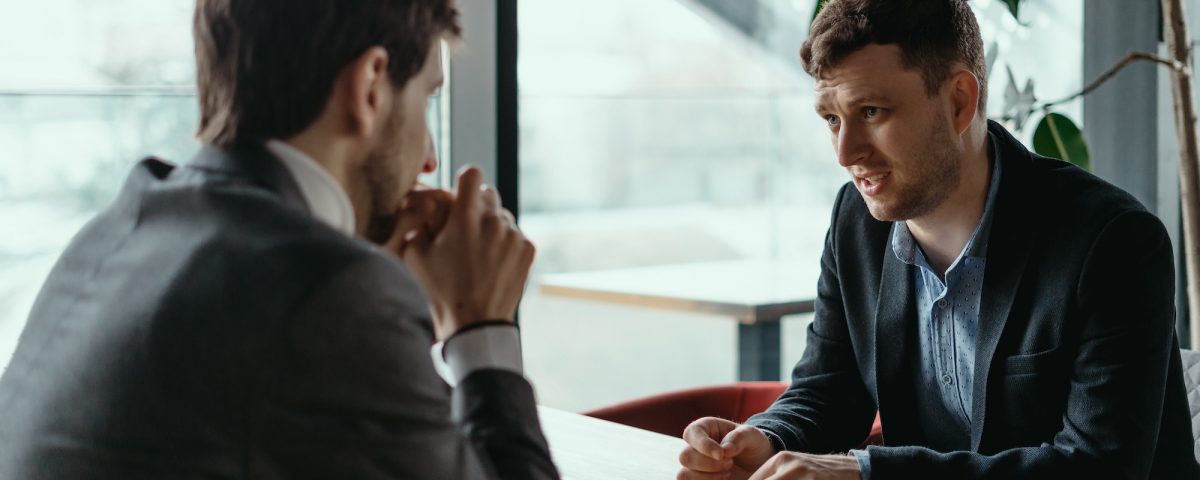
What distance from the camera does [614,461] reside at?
1692 mm

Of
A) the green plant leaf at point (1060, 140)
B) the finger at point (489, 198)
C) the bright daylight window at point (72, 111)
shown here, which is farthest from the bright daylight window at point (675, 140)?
the finger at point (489, 198)

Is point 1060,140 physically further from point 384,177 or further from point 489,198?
point 384,177

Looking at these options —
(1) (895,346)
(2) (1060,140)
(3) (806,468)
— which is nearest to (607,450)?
(3) (806,468)

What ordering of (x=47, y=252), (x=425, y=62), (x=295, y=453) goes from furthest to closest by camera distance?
(x=47, y=252)
(x=425, y=62)
(x=295, y=453)

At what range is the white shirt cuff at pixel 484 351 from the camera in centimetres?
108

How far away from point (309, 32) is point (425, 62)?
0.42ft

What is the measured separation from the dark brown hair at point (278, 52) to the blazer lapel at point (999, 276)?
3.32 ft

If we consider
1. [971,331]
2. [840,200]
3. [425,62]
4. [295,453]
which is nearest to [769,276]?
[840,200]

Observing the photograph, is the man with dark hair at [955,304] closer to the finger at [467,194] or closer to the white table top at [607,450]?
the white table top at [607,450]

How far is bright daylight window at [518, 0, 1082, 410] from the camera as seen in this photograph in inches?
141

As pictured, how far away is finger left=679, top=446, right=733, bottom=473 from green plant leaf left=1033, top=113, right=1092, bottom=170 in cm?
162

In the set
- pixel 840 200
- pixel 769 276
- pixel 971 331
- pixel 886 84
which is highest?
pixel 886 84

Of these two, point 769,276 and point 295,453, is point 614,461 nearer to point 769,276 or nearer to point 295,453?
point 295,453

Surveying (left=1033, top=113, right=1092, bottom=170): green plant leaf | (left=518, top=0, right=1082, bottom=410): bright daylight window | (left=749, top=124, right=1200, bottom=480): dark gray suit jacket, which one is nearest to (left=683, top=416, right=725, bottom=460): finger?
(left=749, top=124, right=1200, bottom=480): dark gray suit jacket
